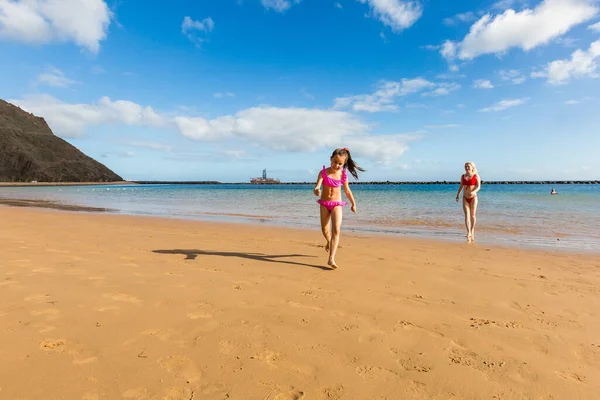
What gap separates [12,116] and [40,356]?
6760 inches

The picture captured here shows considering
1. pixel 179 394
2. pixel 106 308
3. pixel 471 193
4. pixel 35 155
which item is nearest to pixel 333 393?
pixel 179 394

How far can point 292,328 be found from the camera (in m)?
3.33

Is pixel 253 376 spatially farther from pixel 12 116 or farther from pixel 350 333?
pixel 12 116

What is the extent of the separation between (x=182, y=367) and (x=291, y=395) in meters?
0.90

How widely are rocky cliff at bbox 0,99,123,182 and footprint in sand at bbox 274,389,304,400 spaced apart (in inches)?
5412

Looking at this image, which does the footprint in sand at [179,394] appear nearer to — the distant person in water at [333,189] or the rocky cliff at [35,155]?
the distant person in water at [333,189]

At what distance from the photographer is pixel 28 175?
110250mm

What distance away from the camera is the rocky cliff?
110 m

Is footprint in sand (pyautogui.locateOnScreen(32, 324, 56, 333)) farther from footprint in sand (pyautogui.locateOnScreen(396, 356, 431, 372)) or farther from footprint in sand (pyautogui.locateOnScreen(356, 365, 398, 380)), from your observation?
footprint in sand (pyautogui.locateOnScreen(396, 356, 431, 372))

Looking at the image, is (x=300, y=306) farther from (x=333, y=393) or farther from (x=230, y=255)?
(x=230, y=255)

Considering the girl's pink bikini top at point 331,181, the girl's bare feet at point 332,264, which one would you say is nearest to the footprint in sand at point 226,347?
the girl's bare feet at point 332,264

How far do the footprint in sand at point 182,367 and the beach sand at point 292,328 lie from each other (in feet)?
0.04

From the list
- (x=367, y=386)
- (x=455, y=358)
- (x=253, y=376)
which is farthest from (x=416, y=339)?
(x=253, y=376)

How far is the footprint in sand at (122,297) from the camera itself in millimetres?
3973
